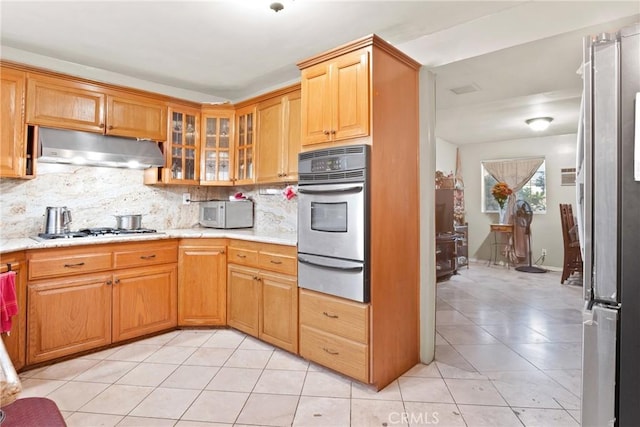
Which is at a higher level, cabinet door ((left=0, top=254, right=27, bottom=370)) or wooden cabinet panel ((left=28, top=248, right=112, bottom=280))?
wooden cabinet panel ((left=28, top=248, right=112, bottom=280))

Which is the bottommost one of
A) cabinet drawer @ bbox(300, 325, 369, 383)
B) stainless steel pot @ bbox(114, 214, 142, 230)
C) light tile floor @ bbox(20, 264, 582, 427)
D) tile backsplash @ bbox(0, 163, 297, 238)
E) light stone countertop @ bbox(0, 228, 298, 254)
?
light tile floor @ bbox(20, 264, 582, 427)

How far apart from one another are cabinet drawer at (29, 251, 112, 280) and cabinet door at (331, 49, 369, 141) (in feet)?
6.91

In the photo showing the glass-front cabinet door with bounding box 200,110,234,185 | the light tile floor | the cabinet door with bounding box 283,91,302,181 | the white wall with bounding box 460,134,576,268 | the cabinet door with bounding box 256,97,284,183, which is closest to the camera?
the light tile floor

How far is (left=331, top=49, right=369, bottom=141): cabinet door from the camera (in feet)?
7.38

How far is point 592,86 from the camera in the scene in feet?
4.25

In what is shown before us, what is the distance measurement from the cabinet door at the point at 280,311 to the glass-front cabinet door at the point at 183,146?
4.96ft

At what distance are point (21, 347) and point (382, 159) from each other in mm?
2816

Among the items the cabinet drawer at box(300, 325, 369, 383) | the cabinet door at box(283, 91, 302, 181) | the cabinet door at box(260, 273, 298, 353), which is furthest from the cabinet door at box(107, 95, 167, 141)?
the cabinet drawer at box(300, 325, 369, 383)

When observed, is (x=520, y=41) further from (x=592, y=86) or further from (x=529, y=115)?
(x=529, y=115)

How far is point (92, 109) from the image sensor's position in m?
3.10

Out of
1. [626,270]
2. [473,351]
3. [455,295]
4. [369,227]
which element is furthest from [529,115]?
[626,270]

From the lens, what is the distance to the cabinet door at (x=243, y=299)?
304 centimetres

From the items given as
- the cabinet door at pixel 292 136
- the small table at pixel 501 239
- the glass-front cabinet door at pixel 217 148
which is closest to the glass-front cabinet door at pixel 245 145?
the glass-front cabinet door at pixel 217 148

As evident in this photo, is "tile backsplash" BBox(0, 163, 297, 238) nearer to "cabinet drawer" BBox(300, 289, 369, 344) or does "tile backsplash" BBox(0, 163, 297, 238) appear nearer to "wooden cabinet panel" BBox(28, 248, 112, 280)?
"wooden cabinet panel" BBox(28, 248, 112, 280)
